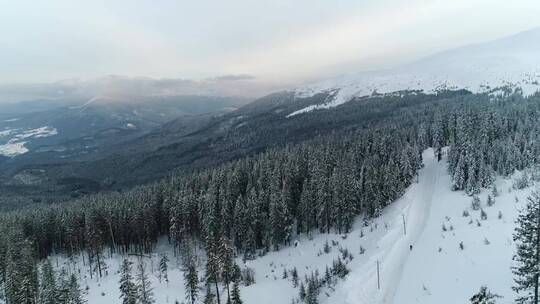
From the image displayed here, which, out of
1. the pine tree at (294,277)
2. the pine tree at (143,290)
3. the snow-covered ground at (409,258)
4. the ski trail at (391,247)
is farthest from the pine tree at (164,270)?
the ski trail at (391,247)

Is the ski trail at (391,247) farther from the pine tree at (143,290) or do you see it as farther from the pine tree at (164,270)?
the pine tree at (164,270)

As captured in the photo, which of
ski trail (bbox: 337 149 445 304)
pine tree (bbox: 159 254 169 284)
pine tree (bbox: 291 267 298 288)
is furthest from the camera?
pine tree (bbox: 159 254 169 284)

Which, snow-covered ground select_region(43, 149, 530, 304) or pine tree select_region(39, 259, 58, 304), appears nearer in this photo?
snow-covered ground select_region(43, 149, 530, 304)

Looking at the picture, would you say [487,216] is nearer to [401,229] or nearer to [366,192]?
[401,229]

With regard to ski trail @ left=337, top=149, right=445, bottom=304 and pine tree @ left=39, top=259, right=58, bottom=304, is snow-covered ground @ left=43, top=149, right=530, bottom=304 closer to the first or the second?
ski trail @ left=337, top=149, right=445, bottom=304

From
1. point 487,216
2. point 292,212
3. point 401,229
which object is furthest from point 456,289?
point 292,212

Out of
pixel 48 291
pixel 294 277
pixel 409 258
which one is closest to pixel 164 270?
pixel 294 277

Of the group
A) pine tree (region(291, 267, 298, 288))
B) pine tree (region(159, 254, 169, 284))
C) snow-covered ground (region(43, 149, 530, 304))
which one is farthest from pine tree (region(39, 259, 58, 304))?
pine tree (region(291, 267, 298, 288))
